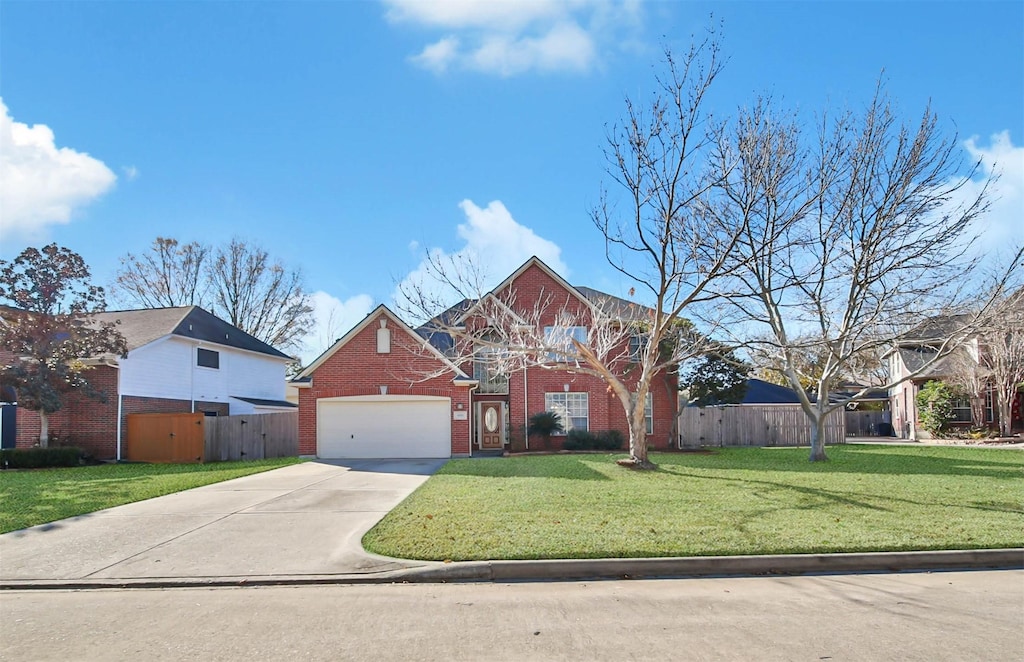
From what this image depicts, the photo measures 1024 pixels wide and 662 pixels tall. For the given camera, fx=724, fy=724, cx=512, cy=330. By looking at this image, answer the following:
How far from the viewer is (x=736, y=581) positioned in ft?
24.8

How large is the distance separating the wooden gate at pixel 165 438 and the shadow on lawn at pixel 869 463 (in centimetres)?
1494

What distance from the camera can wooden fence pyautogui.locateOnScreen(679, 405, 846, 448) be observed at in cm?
2927

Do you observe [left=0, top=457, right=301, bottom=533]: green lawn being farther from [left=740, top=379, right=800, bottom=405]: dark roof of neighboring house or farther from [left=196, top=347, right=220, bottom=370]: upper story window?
[left=740, top=379, right=800, bottom=405]: dark roof of neighboring house

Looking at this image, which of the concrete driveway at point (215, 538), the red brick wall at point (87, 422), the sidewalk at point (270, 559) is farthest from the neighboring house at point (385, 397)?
the sidewalk at point (270, 559)

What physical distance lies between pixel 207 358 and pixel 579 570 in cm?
2534

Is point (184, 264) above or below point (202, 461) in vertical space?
above

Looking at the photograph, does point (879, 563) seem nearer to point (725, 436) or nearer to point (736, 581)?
point (736, 581)

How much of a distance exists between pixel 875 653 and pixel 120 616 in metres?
6.28

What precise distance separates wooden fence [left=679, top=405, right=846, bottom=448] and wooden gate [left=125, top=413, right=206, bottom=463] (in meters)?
18.1

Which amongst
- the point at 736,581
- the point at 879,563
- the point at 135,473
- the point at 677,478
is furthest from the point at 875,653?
the point at 135,473

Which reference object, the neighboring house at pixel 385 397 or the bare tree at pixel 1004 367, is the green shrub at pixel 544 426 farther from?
the bare tree at pixel 1004 367

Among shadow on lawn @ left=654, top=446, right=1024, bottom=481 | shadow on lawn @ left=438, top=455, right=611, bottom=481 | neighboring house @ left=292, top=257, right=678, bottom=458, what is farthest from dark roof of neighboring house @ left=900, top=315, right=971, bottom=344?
shadow on lawn @ left=438, top=455, right=611, bottom=481

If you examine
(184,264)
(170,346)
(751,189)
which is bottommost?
(170,346)

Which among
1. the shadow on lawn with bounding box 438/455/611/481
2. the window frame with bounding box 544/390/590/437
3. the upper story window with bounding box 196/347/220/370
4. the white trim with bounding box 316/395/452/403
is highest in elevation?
the upper story window with bounding box 196/347/220/370
